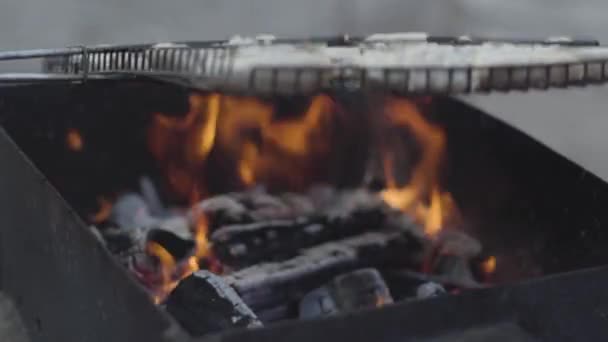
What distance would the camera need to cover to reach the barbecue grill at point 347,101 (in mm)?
779

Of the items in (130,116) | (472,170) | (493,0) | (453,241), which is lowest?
(453,241)

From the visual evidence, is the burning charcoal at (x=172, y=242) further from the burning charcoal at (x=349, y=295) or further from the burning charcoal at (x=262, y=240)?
the burning charcoal at (x=349, y=295)

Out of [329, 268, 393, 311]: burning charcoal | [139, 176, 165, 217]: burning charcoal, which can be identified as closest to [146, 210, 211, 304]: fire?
[139, 176, 165, 217]: burning charcoal

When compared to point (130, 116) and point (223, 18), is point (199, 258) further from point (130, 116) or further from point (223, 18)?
point (223, 18)

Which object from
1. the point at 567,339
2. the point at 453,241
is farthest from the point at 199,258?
the point at 567,339

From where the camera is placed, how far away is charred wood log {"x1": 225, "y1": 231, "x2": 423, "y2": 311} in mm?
1216

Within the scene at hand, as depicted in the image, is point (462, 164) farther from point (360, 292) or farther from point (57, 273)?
point (57, 273)

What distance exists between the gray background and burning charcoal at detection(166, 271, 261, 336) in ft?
2.62

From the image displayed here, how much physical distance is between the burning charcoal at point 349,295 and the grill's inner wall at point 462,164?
Answer: 291 millimetres

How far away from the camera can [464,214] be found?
1.48 m

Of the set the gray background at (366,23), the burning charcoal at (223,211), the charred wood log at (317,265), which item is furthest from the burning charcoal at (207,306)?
the gray background at (366,23)

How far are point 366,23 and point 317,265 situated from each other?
87 cm

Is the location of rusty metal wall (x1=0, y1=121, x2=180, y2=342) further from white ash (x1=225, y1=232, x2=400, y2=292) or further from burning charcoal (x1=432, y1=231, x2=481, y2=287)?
burning charcoal (x1=432, y1=231, x2=481, y2=287)

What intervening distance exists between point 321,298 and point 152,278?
0.30 m
